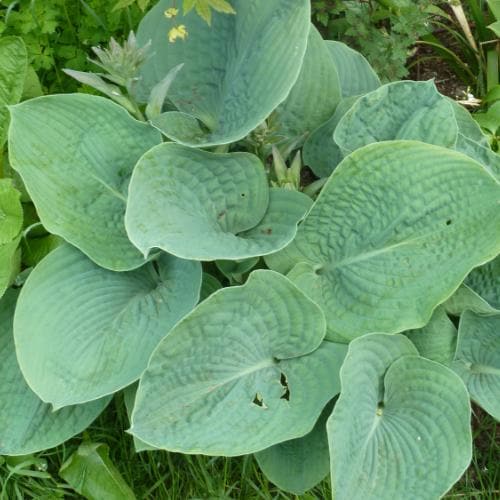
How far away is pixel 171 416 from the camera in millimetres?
1318

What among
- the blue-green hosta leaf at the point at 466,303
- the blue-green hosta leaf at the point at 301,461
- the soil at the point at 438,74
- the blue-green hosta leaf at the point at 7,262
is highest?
the blue-green hosta leaf at the point at 7,262

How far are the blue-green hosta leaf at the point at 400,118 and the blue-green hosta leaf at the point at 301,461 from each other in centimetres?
54

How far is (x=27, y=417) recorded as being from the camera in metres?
1.49

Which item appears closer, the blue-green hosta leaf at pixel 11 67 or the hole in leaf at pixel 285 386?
the hole in leaf at pixel 285 386

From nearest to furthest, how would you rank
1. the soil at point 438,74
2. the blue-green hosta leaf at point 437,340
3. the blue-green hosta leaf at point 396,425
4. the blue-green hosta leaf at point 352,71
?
the blue-green hosta leaf at point 396,425
the blue-green hosta leaf at point 437,340
the blue-green hosta leaf at point 352,71
the soil at point 438,74

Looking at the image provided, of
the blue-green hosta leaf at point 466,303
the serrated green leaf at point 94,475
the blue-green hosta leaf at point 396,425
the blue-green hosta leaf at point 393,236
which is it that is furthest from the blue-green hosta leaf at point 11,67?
the blue-green hosta leaf at point 466,303

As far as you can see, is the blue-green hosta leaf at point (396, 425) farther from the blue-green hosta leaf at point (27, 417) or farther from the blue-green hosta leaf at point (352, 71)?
the blue-green hosta leaf at point (352, 71)

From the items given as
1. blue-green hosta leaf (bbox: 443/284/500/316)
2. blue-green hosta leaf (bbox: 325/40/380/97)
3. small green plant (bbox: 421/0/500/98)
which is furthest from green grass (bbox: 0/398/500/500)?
small green plant (bbox: 421/0/500/98)

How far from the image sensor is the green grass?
1.65 meters

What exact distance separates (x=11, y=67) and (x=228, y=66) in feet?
1.47

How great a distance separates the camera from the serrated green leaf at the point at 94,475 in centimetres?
160

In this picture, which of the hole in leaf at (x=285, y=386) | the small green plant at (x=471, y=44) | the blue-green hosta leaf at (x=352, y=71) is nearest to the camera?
the hole in leaf at (x=285, y=386)

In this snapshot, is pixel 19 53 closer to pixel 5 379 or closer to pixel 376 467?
pixel 5 379

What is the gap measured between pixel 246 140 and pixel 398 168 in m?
0.34
